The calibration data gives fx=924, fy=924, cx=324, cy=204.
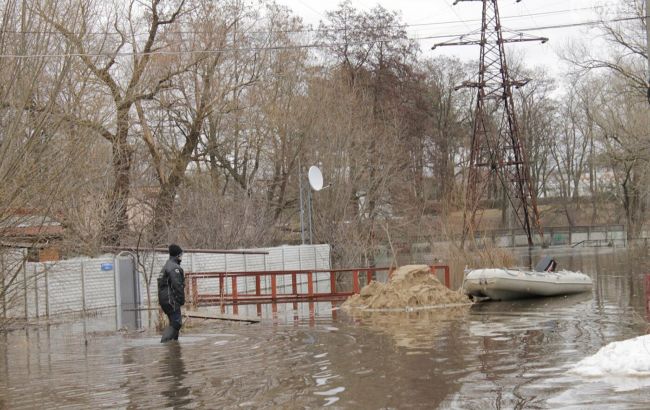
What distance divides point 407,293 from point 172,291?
→ 27.3 ft

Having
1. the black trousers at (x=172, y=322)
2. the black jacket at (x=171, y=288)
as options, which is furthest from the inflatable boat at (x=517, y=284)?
the black jacket at (x=171, y=288)

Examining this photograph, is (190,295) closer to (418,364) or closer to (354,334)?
(354,334)

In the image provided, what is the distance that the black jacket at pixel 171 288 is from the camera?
1672 centimetres

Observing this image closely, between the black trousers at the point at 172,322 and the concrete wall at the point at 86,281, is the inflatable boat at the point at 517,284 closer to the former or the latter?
the concrete wall at the point at 86,281

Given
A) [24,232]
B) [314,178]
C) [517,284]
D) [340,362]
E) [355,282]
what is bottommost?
[340,362]

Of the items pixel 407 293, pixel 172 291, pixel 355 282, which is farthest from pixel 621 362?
pixel 355 282

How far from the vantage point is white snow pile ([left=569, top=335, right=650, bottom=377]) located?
11.1m

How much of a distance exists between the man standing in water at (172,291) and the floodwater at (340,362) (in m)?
0.41

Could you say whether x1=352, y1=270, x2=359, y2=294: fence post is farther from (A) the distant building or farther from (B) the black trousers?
(B) the black trousers

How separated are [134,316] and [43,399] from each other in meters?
13.6

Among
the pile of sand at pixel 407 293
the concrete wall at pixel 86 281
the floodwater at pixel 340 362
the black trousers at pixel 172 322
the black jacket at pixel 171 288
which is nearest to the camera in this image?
the floodwater at pixel 340 362

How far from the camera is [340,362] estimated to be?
45.2ft

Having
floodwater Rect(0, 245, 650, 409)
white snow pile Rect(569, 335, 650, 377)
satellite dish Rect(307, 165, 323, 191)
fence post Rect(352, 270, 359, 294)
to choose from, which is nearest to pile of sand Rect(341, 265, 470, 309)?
floodwater Rect(0, 245, 650, 409)

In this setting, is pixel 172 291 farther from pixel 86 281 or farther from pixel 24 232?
pixel 86 281
